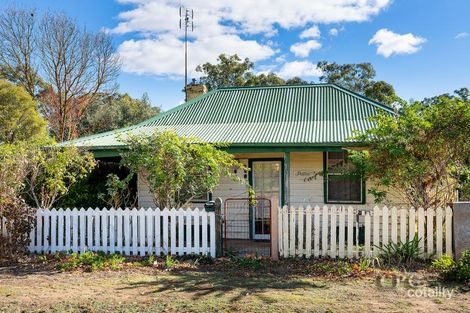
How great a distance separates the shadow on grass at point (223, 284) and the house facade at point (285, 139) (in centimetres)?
441

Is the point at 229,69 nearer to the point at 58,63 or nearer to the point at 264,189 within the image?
the point at 58,63

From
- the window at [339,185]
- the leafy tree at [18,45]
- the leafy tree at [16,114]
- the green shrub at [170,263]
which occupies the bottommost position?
the green shrub at [170,263]

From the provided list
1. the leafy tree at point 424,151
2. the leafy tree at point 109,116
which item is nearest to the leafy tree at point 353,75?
the leafy tree at point 109,116

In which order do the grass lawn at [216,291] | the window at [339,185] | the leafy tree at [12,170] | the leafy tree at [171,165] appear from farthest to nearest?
the window at [339,185], the leafy tree at [171,165], the leafy tree at [12,170], the grass lawn at [216,291]

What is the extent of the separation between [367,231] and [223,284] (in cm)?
325

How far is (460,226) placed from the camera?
753 cm

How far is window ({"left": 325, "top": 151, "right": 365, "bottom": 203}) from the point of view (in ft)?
37.1

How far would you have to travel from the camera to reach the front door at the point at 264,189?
1165 cm

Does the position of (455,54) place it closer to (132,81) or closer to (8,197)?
(8,197)

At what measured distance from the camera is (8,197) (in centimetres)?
806

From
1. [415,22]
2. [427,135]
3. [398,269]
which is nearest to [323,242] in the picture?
[398,269]

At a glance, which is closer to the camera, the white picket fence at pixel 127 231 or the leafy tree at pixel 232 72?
the white picket fence at pixel 127 231

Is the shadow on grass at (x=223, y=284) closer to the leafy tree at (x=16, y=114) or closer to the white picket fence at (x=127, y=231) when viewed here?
the white picket fence at (x=127, y=231)

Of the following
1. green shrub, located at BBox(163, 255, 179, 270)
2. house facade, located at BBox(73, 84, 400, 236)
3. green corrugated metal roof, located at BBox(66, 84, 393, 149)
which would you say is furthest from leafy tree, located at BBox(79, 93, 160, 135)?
green shrub, located at BBox(163, 255, 179, 270)
